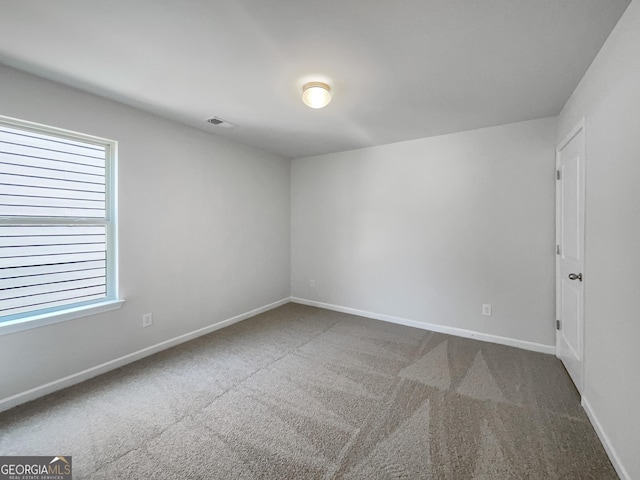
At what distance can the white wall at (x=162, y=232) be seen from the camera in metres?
2.10

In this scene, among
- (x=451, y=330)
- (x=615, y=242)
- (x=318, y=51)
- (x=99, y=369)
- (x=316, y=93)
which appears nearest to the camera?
(x=615, y=242)

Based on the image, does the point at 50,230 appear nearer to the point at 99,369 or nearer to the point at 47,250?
the point at 47,250

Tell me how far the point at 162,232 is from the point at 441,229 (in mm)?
3248

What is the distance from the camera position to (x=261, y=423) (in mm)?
1829

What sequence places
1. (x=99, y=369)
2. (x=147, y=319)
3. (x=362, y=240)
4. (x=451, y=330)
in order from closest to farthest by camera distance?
(x=99, y=369) < (x=147, y=319) < (x=451, y=330) < (x=362, y=240)

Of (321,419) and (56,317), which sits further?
(56,317)

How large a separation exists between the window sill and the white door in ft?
12.9

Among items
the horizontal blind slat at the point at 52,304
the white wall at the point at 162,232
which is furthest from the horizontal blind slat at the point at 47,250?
the horizontal blind slat at the point at 52,304

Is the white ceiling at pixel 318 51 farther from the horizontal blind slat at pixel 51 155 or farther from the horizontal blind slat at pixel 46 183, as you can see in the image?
the horizontal blind slat at pixel 46 183

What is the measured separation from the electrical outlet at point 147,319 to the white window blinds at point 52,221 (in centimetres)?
40

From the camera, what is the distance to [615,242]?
154cm

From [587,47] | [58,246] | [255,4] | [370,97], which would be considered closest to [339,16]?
[255,4]

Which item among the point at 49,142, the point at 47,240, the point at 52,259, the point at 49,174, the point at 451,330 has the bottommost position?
the point at 451,330

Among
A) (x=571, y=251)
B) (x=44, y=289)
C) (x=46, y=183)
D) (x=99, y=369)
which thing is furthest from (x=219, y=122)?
(x=571, y=251)
